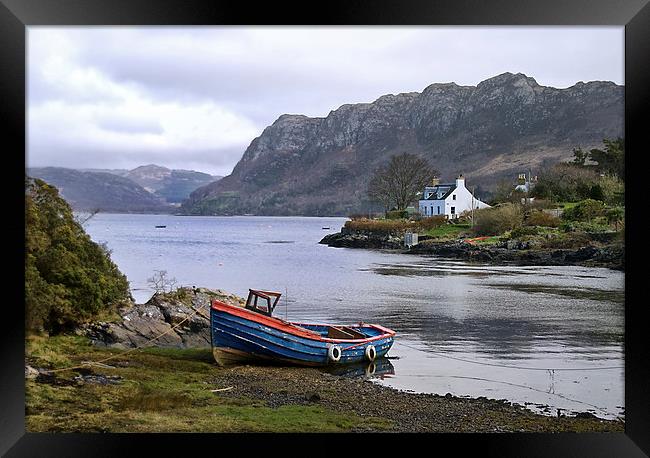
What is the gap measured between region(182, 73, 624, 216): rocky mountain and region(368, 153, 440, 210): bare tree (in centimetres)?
7

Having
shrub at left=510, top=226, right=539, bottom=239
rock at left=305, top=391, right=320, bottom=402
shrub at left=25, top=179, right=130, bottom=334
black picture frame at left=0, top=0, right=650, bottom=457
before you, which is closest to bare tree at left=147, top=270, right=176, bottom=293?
shrub at left=25, top=179, right=130, bottom=334

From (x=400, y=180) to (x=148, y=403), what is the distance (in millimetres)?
2789

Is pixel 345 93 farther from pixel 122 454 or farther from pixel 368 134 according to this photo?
pixel 122 454

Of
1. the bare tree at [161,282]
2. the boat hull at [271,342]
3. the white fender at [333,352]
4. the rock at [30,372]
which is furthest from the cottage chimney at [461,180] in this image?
the rock at [30,372]

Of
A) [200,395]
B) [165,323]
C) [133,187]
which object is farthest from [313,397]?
[133,187]

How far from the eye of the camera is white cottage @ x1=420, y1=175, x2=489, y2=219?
5.78 metres

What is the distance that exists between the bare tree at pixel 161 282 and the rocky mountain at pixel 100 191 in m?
0.68

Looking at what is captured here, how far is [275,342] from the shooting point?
547 cm

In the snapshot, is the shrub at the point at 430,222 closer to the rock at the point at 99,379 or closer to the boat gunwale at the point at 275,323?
the boat gunwale at the point at 275,323

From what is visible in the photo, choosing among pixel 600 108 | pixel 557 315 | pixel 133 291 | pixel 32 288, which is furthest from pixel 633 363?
pixel 32 288

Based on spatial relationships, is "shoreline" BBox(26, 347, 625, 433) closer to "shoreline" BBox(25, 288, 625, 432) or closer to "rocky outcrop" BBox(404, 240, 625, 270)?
"shoreline" BBox(25, 288, 625, 432)

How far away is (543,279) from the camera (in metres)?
5.73

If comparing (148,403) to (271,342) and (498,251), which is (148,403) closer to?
(271,342)

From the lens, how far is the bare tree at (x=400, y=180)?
19.1 ft
